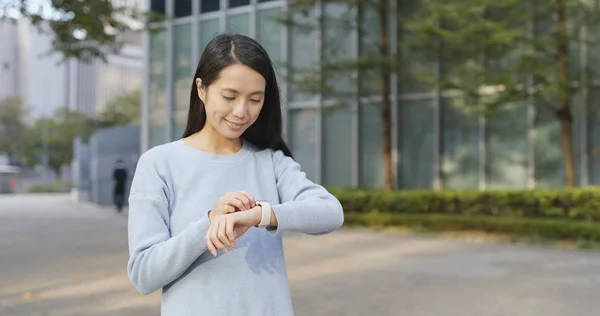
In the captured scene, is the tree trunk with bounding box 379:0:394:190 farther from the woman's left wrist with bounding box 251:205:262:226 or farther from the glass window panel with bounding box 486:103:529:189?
the woman's left wrist with bounding box 251:205:262:226

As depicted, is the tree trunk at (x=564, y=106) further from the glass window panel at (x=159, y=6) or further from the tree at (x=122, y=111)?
the tree at (x=122, y=111)

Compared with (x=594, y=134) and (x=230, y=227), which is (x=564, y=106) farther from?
(x=230, y=227)

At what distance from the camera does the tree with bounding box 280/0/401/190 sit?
16.9 m

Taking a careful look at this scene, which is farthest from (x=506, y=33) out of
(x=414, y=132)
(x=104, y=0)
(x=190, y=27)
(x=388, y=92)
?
(x=190, y=27)

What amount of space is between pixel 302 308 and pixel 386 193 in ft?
32.5

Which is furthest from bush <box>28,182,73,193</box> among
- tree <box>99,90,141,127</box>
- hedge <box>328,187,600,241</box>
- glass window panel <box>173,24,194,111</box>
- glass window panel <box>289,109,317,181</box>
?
hedge <box>328,187,600,241</box>

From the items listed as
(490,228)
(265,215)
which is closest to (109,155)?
(490,228)

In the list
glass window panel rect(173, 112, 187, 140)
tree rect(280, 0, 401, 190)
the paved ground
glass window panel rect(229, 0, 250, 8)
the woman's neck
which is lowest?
the paved ground

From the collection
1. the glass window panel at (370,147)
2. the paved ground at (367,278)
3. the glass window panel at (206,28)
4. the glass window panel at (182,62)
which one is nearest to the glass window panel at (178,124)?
the glass window panel at (182,62)

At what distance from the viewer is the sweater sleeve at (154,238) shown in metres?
1.47

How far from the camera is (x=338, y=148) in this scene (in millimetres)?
19672

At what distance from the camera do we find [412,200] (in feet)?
51.8

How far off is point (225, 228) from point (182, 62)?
22627mm

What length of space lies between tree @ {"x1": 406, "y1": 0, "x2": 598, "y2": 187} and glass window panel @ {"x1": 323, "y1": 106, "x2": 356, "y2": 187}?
12.9ft
